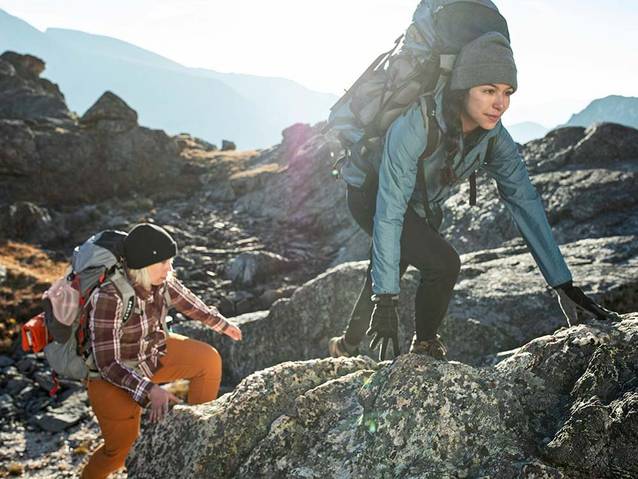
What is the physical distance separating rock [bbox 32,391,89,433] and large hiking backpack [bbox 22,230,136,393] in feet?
24.9

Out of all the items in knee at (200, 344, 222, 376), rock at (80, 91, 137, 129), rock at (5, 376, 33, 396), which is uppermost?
rock at (80, 91, 137, 129)

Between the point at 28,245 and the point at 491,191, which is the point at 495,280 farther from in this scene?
the point at 28,245

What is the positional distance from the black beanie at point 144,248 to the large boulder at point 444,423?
75.7 inches

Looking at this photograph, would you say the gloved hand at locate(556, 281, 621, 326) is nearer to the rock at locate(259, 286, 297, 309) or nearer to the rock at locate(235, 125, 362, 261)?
the rock at locate(259, 286, 297, 309)

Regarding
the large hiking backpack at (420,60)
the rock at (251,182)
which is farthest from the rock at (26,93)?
the large hiking backpack at (420,60)

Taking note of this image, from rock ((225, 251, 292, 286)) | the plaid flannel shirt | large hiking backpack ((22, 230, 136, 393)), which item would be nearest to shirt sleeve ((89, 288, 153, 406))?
the plaid flannel shirt

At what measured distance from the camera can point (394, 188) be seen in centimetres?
450

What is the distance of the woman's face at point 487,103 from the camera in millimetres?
4480

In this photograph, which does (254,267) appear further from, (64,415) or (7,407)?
(7,407)

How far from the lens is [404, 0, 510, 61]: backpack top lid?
4.68 m

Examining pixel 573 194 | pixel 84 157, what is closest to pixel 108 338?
pixel 573 194

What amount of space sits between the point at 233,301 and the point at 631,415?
61.1 feet

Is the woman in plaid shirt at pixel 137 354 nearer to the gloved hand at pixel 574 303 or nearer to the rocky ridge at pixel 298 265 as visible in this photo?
the rocky ridge at pixel 298 265

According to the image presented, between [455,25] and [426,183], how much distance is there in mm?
1577
